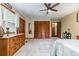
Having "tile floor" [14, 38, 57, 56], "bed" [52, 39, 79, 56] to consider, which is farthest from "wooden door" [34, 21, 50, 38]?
"bed" [52, 39, 79, 56]

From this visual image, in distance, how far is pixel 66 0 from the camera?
924 millimetres

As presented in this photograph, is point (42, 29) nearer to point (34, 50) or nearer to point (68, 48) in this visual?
point (34, 50)

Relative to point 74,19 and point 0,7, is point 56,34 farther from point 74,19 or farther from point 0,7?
point 0,7

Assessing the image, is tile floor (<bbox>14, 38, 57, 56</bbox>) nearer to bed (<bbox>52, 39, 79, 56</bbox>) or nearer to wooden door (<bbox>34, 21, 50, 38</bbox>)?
bed (<bbox>52, 39, 79, 56</bbox>)

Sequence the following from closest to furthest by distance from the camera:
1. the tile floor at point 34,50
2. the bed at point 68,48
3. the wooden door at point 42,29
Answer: the bed at point 68,48
the tile floor at point 34,50
the wooden door at point 42,29

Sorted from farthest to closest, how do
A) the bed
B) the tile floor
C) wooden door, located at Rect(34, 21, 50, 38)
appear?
wooden door, located at Rect(34, 21, 50, 38)
the tile floor
the bed

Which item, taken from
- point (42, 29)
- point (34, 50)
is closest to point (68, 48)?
point (34, 50)

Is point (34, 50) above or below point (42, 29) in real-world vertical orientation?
below

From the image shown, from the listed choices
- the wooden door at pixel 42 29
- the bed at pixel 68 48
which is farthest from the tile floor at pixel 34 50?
the wooden door at pixel 42 29

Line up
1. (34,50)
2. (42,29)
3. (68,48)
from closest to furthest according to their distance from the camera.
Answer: (68,48), (34,50), (42,29)

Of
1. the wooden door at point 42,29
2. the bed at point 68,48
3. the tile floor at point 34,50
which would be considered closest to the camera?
the bed at point 68,48

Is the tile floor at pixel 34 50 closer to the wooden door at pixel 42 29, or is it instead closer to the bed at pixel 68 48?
the bed at pixel 68 48

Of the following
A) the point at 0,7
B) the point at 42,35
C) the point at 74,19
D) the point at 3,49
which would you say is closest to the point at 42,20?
the point at 42,35

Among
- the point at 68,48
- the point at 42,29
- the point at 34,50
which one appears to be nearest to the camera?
the point at 68,48
